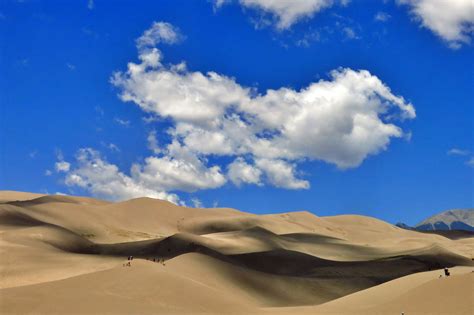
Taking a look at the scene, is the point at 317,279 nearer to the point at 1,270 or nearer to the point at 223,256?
the point at 223,256

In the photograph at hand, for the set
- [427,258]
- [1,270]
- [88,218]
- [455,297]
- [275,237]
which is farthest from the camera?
[88,218]

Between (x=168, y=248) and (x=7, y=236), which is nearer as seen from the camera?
(x=7, y=236)

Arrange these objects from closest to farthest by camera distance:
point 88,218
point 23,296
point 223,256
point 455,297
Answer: point 455,297
point 23,296
point 223,256
point 88,218

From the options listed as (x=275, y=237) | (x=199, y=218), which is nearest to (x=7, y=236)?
(x=275, y=237)

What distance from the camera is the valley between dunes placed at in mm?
23359

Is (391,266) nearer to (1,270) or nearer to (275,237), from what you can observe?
(275,237)

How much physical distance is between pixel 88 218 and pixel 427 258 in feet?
159

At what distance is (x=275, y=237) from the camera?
71.2m

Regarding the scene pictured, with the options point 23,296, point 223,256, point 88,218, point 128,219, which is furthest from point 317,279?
point 128,219

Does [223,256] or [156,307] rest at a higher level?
[223,256]

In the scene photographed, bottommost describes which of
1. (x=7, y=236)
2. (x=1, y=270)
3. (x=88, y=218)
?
(x=1, y=270)

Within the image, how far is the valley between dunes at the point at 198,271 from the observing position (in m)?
23.4

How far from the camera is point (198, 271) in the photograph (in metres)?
38.9

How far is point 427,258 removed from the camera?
181 feet
